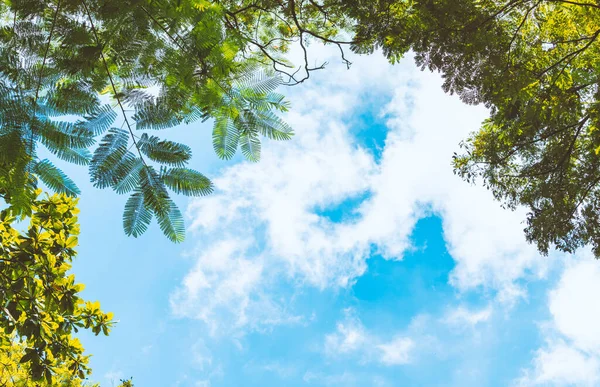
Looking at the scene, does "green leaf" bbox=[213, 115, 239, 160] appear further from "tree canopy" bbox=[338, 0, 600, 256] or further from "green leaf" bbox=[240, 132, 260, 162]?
"tree canopy" bbox=[338, 0, 600, 256]

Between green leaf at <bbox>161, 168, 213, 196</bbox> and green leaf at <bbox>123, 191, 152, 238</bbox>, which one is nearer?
green leaf at <bbox>123, 191, 152, 238</bbox>

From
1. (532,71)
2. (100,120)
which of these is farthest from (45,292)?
(532,71)

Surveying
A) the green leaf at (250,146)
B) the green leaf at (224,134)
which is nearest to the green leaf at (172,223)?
the green leaf at (224,134)

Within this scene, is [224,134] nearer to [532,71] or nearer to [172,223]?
[172,223]

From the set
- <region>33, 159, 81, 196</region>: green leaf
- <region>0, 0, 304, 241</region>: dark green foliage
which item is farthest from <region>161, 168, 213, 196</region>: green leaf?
<region>33, 159, 81, 196</region>: green leaf

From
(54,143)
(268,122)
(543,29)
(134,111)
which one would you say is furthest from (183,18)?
(543,29)

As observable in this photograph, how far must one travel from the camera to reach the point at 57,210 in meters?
4.96

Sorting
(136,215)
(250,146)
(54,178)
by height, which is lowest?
(136,215)

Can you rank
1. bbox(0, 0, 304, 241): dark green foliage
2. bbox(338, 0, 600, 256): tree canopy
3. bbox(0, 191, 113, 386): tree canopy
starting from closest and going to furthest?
1. bbox(0, 0, 304, 241): dark green foliage
2. bbox(0, 191, 113, 386): tree canopy
3. bbox(338, 0, 600, 256): tree canopy

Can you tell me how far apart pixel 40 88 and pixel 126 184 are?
773mm

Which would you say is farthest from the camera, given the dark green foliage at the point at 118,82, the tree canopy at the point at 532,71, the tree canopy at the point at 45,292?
the tree canopy at the point at 532,71

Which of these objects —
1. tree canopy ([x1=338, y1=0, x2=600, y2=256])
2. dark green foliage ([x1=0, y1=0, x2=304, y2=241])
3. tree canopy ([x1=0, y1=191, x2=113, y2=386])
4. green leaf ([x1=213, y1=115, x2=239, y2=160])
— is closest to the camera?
dark green foliage ([x1=0, y1=0, x2=304, y2=241])

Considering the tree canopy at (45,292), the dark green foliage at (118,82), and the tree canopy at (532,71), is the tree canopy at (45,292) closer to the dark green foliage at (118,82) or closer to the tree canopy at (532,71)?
the dark green foliage at (118,82)

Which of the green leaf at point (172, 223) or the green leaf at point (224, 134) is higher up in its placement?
the green leaf at point (224, 134)
